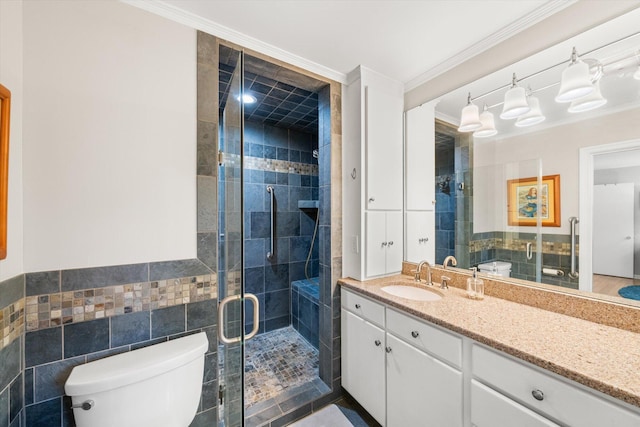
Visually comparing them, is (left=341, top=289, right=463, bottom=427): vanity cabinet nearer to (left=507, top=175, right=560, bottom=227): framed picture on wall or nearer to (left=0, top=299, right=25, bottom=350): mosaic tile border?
(left=507, top=175, right=560, bottom=227): framed picture on wall

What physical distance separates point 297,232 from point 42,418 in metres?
2.30

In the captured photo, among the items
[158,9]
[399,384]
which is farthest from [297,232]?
Answer: [158,9]

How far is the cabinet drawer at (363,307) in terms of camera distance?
58.7 inches

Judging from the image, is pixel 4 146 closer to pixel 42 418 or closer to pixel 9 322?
pixel 9 322

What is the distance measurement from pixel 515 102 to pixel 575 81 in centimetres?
26

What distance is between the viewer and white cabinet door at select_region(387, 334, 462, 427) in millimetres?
1099

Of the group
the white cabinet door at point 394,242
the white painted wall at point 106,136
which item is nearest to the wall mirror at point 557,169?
the white cabinet door at point 394,242

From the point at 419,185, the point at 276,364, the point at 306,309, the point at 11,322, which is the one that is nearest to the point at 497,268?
the point at 419,185

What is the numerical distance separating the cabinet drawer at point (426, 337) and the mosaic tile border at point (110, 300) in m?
1.07

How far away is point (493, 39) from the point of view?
1.46 metres

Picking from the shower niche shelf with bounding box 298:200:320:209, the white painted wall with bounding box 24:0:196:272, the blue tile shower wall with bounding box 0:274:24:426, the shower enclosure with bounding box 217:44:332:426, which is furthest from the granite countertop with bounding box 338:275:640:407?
the blue tile shower wall with bounding box 0:274:24:426

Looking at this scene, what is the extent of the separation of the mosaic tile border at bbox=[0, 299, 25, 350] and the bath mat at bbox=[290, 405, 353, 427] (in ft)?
4.97

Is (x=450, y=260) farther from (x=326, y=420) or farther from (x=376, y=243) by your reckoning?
(x=326, y=420)

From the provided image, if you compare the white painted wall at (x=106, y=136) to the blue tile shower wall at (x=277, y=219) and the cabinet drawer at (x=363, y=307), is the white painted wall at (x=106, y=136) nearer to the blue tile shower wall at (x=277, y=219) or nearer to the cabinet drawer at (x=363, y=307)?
the cabinet drawer at (x=363, y=307)
